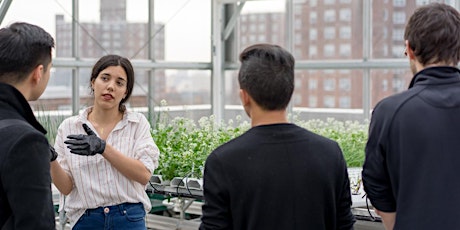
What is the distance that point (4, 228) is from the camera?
1.59 m

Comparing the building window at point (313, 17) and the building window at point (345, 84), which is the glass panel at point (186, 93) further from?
the building window at point (345, 84)

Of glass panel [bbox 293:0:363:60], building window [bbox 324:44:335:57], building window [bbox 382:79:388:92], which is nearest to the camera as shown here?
building window [bbox 382:79:388:92]

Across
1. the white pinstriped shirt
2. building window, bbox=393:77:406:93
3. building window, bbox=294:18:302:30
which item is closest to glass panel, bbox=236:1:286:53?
building window, bbox=294:18:302:30

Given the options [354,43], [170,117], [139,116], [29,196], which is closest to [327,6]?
[354,43]

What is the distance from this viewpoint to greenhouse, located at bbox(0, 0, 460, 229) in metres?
5.49

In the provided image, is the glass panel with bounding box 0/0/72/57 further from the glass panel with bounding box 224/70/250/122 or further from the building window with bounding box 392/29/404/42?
the building window with bounding box 392/29/404/42

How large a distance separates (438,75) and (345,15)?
4857 mm

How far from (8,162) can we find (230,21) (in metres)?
5.69

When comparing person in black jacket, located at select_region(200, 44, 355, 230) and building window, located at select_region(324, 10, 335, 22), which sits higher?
building window, located at select_region(324, 10, 335, 22)

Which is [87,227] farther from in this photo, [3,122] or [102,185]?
[3,122]

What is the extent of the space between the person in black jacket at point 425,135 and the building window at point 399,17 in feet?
15.0

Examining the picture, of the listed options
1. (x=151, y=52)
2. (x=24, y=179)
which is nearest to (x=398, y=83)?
(x=151, y=52)

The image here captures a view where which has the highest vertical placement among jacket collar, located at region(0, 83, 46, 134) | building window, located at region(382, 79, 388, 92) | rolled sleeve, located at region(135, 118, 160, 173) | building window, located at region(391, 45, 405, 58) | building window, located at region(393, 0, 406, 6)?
building window, located at region(393, 0, 406, 6)

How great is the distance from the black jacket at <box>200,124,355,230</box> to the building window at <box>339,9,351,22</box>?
5.06 metres
